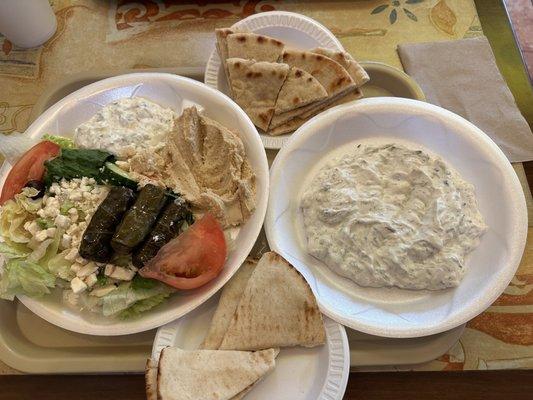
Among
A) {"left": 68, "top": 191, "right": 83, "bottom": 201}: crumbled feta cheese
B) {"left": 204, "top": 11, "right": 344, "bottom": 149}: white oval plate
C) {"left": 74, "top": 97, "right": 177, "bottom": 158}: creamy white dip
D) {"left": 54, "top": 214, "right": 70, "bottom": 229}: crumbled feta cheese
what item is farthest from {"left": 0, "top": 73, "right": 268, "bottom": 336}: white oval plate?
{"left": 68, "top": 191, "right": 83, "bottom": 201}: crumbled feta cheese

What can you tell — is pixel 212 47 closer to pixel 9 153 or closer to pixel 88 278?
pixel 9 153

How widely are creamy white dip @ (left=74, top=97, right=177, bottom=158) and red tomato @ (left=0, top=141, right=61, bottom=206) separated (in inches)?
7.0

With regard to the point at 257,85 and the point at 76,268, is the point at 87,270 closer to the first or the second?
the point at 76,268

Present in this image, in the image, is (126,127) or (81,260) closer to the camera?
(81,260)

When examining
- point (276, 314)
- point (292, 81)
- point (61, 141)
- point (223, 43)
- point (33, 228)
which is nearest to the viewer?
point (276, 314)

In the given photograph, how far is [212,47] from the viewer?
2.91 meters

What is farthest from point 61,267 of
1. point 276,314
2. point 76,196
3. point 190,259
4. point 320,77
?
point 320,77

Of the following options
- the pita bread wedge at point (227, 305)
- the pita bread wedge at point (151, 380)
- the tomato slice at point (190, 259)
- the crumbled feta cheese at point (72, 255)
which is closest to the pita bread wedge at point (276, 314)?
the pita bread wedge at point (227, 305)

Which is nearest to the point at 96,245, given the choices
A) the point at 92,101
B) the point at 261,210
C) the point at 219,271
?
the point at 219,271

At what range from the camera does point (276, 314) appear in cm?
191

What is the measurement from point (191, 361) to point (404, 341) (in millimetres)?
924

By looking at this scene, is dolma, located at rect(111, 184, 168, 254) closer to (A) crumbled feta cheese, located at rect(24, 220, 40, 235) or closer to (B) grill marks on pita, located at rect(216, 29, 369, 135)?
(A) crumbled feta cheese, located at rect(24, 220, 40, 235)

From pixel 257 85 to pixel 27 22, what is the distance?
1.57 m

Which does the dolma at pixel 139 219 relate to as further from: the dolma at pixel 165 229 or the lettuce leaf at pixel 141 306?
the lettuce leaf at pixel 141 306
